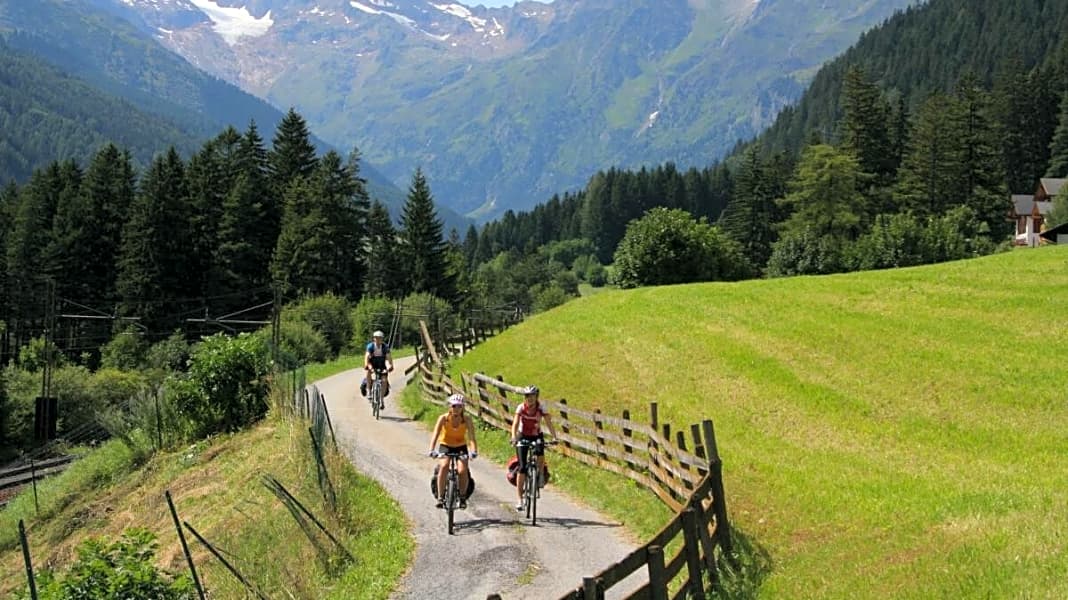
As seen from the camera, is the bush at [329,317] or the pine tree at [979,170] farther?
the pine tree at [979,170]

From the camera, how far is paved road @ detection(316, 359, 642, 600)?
46.6ft

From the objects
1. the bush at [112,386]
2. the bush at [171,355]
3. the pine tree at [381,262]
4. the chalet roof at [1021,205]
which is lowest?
the bush at [112,386]

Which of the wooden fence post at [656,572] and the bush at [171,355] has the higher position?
the wooden fence post at [656,572]

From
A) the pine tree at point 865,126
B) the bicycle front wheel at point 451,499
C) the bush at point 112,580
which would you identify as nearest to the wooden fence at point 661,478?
the bicycle front wheel at point 451,499

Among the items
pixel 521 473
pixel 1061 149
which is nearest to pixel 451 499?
pixel 521 473

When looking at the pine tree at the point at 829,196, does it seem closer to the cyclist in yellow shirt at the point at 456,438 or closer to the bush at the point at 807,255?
the bush at the point at 807,255

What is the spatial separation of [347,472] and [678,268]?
58.8 meters

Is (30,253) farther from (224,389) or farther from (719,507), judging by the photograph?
(719,507)

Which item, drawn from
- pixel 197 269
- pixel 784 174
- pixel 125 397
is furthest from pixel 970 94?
pixel 125 397

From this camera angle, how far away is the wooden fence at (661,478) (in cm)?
1093

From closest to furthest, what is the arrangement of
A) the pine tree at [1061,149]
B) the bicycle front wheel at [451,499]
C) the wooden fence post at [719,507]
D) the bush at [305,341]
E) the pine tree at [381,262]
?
the wooden fence post at [719,507] → the bicycle front wheel at [451,499] → the bush at [305,341] → the pine tree at [381,262] → the pine tree at [1061,149]

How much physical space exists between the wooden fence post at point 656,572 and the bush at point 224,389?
23.8 meters

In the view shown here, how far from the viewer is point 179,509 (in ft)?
85.5

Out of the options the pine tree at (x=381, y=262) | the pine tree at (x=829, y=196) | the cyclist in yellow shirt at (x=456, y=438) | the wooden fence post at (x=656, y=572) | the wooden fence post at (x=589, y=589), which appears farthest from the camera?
the pine tree at (x=381, y=262)
